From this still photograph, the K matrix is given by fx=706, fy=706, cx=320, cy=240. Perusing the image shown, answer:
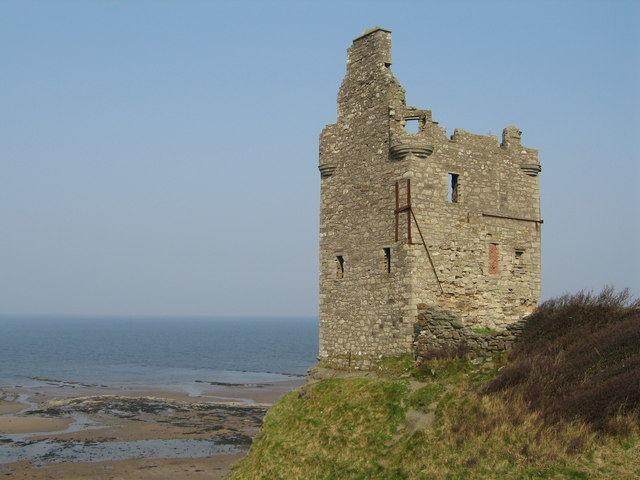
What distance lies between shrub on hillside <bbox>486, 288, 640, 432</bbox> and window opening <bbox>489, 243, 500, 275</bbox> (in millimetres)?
2766

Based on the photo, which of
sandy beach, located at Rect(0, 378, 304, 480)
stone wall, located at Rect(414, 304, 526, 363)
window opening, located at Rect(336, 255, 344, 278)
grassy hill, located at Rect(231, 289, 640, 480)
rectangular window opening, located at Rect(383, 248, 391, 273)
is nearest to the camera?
grassy hill, located at Rect(231, 289, 640, 480)

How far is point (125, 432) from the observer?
45.1 metres

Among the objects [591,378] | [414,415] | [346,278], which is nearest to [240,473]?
[414,415]

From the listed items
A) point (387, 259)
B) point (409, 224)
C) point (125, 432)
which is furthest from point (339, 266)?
point (125, 432)

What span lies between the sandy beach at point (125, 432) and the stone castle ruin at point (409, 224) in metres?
16.3

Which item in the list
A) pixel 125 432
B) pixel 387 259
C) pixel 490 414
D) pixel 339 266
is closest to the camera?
pixel 490 414

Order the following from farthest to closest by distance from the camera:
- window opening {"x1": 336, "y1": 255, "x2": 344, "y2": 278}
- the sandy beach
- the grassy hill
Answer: the sandy beach, window opening {"x1": 336, "y1": 255, "x2": 344, "y2": 278}, the grassy hill

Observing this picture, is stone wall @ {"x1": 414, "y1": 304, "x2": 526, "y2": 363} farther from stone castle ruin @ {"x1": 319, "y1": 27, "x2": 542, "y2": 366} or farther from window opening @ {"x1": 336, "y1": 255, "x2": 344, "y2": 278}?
window opening @ {"x1": 336, "y1": 255, "x2": 344, "y2": 278}

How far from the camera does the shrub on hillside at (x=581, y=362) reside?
1462cm

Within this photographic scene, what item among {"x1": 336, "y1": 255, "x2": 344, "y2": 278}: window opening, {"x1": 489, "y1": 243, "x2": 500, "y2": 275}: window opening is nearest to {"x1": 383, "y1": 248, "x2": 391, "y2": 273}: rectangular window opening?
{"x1": 336, "y1": 255, "x2": 344, "y2": 278}: window opening

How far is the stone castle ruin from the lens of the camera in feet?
70.1

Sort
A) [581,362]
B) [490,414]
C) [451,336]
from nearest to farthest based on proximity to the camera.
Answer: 1. [490,414]
2. [581,362]
3. [451,336]

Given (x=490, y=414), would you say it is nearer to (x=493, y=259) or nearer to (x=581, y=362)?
(x=581, y=362)

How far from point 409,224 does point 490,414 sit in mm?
6968
